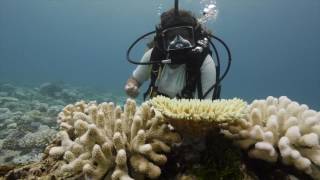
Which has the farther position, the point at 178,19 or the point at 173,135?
the point at 178,19

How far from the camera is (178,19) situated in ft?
15.9

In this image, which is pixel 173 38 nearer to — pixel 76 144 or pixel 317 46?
pixel 76 144

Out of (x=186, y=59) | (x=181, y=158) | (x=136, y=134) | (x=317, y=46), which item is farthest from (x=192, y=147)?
(x=317, y=46)

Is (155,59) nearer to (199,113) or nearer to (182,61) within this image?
(182,61)

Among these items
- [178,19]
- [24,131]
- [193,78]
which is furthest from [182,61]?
[24,131]

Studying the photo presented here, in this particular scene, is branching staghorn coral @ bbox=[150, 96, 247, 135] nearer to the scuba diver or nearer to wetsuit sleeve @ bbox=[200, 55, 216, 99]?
the scuba diver

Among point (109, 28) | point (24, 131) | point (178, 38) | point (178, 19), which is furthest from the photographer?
point (109, 28)

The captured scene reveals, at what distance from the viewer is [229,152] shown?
2.89 metres

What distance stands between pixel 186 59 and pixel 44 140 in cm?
679

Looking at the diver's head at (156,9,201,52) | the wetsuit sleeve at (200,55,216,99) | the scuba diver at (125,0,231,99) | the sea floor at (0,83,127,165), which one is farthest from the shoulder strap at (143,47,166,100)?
the sea floor at (0,83,127,165)

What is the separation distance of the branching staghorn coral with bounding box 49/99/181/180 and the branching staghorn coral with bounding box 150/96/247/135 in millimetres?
178

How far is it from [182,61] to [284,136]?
217 cm

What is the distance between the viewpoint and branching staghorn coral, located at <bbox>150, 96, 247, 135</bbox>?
255cm

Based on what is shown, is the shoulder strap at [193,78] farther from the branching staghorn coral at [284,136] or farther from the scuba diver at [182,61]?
the branching staghorn coral at [284,136]
